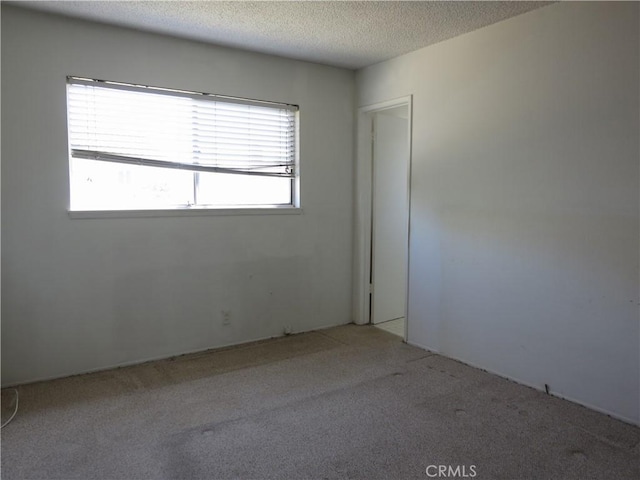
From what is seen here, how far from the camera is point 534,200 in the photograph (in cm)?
307

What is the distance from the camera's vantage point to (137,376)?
10.9 feet

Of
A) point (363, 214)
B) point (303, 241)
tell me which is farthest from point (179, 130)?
point (363, 214)

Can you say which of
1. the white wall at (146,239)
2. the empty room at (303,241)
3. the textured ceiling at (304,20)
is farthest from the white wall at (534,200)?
the white wall at (146,239)

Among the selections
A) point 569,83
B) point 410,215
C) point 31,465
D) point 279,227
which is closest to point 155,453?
point 31,465

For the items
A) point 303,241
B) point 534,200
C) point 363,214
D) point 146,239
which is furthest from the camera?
point 363,214

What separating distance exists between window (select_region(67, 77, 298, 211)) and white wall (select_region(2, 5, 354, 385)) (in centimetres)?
10

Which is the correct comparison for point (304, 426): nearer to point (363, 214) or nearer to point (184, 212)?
point (184, 212)

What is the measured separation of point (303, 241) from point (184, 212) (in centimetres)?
112

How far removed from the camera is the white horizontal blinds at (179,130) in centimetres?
327

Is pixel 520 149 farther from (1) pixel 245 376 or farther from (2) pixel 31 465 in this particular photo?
(2) pixel 31 465

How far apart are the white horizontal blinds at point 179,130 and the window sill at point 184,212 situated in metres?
0.31

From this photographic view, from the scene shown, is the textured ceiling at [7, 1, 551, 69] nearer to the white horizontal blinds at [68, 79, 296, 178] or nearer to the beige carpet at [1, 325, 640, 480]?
the white horizontal blinds at [68, 79, 296, 178]

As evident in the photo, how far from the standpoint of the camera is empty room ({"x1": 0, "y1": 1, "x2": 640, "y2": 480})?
2547 millimetres

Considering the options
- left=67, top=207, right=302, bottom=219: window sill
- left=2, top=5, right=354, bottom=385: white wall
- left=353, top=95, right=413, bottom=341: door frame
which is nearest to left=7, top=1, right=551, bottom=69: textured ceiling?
left=2, top=5, right=354, bottom=385: white wall
